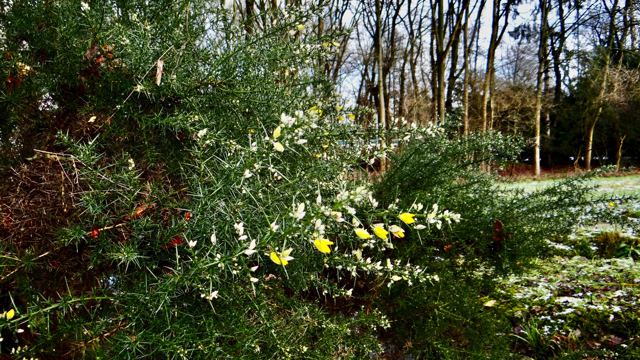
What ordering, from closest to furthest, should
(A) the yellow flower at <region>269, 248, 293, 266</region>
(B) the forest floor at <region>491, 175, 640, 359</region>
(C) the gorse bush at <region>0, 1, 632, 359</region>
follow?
(A) the yellow flower at <region>269, 248, 293, 266</region> < (C) the gorse bush at <region>0, 1, 632, 359</region> < (B) the forest floor at <region>491, 175, 640, 359</region>

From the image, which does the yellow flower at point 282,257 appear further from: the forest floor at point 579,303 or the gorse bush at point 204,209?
the forest floor at point 579,303

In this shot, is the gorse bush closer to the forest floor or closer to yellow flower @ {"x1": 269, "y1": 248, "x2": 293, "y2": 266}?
yellow flower @ {"x1": 269, "y1": 248, "x2": 293, "y2": 266}

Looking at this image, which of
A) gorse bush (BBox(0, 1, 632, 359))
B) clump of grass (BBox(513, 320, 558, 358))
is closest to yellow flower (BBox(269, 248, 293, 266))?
gorse bush (BBox(0, 1, 632, 359))

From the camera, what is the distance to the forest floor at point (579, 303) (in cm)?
229

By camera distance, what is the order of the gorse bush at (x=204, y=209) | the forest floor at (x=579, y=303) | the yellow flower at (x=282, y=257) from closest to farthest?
the yellow flower at (x=282, y=257), the gorse bush at (x=204, y=209), the forest floor at (x=579, y=303)

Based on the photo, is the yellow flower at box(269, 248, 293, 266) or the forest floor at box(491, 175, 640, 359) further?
the forest floor at box(491, 175, 640, 359)

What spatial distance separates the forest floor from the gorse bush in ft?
2.09

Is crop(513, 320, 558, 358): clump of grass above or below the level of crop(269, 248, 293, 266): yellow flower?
below

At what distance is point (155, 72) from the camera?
1.07 metres

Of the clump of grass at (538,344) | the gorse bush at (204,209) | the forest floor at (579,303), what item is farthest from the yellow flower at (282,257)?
the clump of grass at (538,344)

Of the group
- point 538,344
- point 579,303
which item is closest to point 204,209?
point 538,344

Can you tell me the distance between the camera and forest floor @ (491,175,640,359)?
7.50 ft

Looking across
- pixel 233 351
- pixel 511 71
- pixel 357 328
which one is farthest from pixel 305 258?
pixel 511 71

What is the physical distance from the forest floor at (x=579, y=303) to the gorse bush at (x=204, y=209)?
636mm
